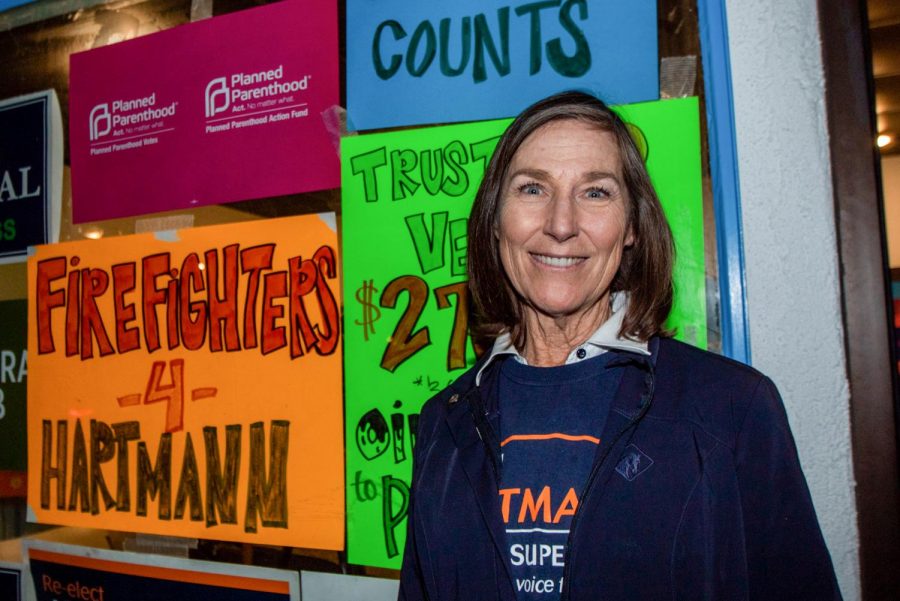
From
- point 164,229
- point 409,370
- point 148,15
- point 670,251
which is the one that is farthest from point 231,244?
point 670,251

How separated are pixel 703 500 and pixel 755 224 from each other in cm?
54

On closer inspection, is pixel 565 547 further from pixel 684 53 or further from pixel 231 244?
pixel 231 244

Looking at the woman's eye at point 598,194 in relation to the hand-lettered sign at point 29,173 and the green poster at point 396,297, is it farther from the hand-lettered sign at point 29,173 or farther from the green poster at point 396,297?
the hand-lettered sign at point 29,173

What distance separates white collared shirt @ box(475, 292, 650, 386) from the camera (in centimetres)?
104

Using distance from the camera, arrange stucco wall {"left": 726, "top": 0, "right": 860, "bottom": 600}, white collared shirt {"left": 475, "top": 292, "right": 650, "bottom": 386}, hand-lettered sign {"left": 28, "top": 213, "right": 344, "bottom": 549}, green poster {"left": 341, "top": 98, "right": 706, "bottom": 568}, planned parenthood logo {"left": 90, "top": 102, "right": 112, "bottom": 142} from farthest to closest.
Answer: planned parenthood logo {"left": 90, "top": 102, "right": 112, "bottom": 142} → hand-lettered sign {"left": 28, "top": 213, "right": 344, "bottom": 549} → green poster {"left": 341, "top": 98, "right": 706, "bottom": 568} → stucco wall {"left": 726, "top": 0, "right": 860, "bottom": 600} → white collared shirt {"left": 475, "top": 292, "right": 650, "bottom": 386}

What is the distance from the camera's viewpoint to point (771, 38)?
47.4 inches

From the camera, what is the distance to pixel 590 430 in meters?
1.01

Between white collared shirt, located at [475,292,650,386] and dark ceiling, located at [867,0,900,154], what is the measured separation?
1.85 ft

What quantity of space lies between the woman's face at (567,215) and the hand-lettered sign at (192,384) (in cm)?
54

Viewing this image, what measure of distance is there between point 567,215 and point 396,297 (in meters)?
0.50

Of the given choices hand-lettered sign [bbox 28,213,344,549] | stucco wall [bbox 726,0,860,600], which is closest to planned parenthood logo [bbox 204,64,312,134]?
hand-lettered sign [bbox 28,213,344,549]

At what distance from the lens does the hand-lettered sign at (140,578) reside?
152 cm

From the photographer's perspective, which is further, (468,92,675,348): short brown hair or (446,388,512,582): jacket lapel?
(468,92,675,348): short brown hair

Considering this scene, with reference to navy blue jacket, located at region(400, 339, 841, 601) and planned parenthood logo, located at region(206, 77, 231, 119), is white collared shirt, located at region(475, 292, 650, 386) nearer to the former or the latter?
navy blue jacket, located at region(400, 339, 841, 601)
